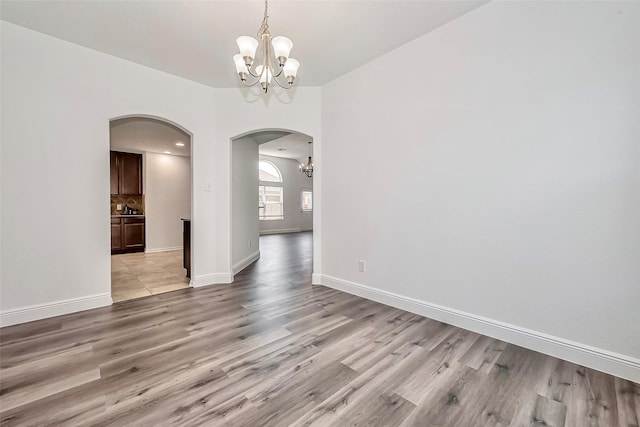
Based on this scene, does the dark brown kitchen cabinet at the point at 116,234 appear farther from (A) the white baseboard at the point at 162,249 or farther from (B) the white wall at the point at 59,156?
(B) the white wall at the point at 59,156

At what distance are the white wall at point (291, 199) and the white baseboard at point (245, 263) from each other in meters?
5.15

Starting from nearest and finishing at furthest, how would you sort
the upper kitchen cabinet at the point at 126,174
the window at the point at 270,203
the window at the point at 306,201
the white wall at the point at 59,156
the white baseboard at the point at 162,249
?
the white wall at the point at 59,156, the upper kitchen cabinet at the point at 126,174, the white baseboard at the point at 162,249, the window at the point at 270,203, the window at the point at 306,201

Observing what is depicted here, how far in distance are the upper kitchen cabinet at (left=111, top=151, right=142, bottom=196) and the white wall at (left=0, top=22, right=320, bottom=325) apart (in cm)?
444

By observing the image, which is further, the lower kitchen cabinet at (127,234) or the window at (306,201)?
the window at (306,201)

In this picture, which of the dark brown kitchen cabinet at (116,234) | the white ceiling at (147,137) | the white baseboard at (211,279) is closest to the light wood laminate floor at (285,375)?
the white baseboard at (211,279)

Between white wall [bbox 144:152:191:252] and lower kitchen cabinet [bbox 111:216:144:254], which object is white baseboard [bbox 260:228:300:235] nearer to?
white wall [bbox 144:152:191:252]

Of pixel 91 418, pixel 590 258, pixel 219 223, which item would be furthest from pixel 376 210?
pixel 91 418

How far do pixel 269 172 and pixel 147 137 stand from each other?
18.4 ft

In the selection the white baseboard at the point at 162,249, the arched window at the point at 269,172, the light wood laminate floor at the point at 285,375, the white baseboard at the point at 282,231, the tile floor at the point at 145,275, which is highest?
the arched window at the point at 269,172

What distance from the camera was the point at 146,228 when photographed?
718 centimetres

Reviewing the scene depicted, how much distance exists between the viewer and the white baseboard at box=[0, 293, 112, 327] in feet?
8.74

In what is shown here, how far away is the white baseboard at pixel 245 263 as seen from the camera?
4.67m

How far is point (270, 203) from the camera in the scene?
1122 cm

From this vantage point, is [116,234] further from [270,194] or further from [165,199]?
[270,194]
